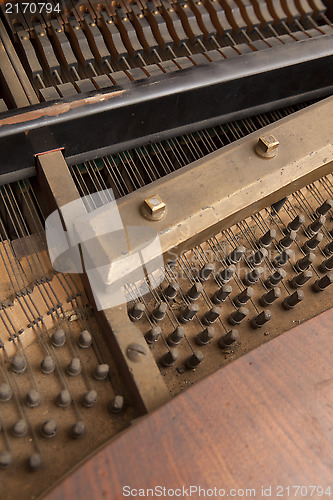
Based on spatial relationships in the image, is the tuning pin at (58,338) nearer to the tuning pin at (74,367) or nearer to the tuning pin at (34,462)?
the tuning pin at (74,367)

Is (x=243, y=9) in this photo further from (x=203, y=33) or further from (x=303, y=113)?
(x=303, y=113)

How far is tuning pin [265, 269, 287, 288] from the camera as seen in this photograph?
2256mm

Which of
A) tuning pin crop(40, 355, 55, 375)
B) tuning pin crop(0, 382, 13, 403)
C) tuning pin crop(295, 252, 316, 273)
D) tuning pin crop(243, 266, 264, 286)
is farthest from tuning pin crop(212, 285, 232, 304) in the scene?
tuning pin crop(0, 382, 13, 403)

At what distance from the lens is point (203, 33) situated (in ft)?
9.46

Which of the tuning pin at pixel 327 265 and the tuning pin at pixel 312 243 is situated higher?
the tuning pin at pixel 312 243

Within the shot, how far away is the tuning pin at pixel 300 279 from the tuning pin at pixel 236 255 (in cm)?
24

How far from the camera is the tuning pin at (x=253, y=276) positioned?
88.7 inches

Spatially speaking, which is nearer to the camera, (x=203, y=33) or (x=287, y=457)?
(x=287, y=457)

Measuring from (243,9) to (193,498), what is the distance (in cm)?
241

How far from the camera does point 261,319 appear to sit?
2162mm

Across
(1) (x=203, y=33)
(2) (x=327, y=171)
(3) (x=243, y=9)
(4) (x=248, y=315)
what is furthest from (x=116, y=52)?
(4) (x=248, y=315)

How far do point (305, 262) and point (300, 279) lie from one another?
91 mm

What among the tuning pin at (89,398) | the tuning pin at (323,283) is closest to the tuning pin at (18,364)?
the tuning pin at (89,398)

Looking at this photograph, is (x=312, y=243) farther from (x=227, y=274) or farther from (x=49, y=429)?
(x=49, y=429)
